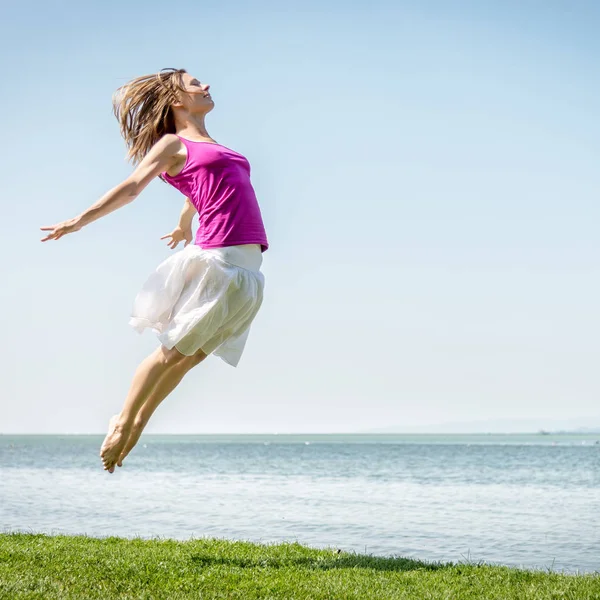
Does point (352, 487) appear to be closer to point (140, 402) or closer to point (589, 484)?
point (589, 484)

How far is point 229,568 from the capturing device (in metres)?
6.13

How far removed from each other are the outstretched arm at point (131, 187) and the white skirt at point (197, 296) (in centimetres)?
52

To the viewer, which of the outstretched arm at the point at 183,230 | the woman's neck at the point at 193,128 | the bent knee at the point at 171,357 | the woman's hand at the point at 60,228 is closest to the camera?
the woman's hand at the point at 60,228

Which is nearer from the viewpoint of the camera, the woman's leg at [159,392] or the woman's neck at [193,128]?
the woman's leg at [159,392]

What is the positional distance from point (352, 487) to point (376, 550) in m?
14.1

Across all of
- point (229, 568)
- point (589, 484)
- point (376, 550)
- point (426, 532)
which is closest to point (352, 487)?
point (589, 484)

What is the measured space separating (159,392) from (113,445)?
1.66 ft

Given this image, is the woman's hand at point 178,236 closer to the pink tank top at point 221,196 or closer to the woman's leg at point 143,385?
the pink tank top at point 221,196

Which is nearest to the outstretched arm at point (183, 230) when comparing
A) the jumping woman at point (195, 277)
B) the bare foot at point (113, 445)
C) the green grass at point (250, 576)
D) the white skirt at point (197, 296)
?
the jumping woman at point (195, 277)

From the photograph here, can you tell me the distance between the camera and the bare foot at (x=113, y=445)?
18.2 feet

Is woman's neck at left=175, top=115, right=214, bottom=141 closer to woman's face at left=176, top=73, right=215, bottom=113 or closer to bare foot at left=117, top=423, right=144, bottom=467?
woman's face at left=176, top=73, right=215, bottom=113

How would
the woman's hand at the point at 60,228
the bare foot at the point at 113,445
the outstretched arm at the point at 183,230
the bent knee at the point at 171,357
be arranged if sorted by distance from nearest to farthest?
the woman's hand at the point at 60,228, the bent knee at the point at 171,357, the bare foot at the point at 113,445, the outstretched arm at the point at 183,230

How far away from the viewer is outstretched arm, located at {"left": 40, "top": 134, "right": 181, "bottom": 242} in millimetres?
5090

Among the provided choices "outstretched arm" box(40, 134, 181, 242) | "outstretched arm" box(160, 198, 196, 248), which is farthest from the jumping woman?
"outstretched arm" box(160, 198, 196, 248)
